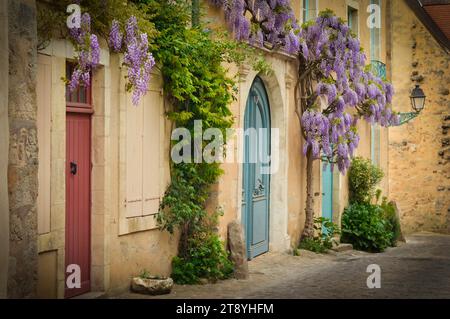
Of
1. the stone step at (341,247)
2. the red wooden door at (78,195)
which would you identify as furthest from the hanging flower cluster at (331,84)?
the red wooden door at (78,195)

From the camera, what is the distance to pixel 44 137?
23.1ft

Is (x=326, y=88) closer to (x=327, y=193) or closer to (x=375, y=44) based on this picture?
(x=327, y=193)

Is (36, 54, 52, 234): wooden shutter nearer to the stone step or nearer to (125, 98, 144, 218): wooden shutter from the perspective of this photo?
(125, 98, 144, 218): wooden shutter

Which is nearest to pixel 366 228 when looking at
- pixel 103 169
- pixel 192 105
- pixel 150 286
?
pixel 192 105

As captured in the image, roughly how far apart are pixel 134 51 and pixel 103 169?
1.23m

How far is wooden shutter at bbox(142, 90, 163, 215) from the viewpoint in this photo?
8562mm

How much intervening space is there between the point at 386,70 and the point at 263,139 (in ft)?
24.6

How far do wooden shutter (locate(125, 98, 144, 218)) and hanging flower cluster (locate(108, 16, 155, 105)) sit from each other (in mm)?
503

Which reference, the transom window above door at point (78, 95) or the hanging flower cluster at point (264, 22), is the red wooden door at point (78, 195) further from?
the hanging flower cluster at point (264, 22)

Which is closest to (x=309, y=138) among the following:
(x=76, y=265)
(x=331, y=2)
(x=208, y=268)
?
(x=331, y=2)

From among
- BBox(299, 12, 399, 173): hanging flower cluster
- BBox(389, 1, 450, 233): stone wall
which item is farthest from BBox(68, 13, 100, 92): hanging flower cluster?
BBox(389, 1, 450, 233): stone wall

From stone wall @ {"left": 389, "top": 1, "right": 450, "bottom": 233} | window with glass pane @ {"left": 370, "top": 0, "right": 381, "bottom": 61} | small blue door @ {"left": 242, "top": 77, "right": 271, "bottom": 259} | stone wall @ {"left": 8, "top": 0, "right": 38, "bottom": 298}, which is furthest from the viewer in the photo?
stone wall @ {"left": 389, "top": 1, "right": 450, "bottom": 233}

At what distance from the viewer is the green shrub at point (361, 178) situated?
585 inches
